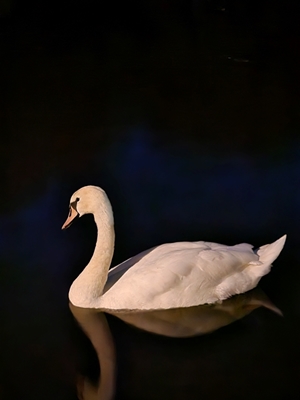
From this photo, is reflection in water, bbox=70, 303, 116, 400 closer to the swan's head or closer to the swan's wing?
the swan's wing

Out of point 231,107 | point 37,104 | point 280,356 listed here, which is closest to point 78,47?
point 37,104

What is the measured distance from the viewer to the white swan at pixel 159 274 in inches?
114

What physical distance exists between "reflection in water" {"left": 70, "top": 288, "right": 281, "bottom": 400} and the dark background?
0.06 metres

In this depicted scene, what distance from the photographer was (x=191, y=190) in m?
4.29

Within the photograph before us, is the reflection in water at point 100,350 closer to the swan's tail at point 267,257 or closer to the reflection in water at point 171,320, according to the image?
the reflection in water at point 171,320

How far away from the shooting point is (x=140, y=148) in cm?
488

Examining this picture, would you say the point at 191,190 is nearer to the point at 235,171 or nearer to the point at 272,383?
the point at 235,171

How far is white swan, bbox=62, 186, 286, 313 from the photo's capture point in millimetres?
2891

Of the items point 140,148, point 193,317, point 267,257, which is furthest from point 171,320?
point 140,148

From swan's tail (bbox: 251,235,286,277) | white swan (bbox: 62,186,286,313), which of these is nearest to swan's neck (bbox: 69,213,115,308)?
white swan (bbox: 62,186,286,313)

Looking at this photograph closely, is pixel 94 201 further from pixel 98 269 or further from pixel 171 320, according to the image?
pixel 171 320

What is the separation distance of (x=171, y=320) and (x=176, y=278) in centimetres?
19

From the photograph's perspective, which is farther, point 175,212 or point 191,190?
point 191,190

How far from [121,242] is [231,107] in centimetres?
228
